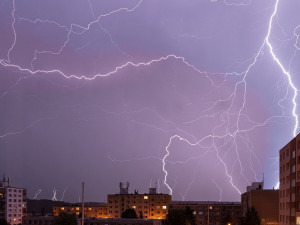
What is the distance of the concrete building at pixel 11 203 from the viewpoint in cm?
7975

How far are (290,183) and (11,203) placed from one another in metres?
54.0

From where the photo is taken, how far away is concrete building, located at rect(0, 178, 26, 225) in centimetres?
7975

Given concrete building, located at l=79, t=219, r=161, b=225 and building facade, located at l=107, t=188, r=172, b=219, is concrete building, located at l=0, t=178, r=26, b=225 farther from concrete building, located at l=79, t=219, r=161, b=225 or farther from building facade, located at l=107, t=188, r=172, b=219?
building facade, located at l=107, t=188, r=172, b=219

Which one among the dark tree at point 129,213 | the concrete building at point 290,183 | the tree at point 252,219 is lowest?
the dark tree at point 129,213

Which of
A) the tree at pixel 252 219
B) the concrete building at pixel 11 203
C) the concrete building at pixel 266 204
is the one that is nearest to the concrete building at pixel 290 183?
the tree at pixel 252 219

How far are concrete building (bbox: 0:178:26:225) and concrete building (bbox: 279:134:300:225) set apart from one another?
4986cm

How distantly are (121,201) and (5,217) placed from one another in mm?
25643

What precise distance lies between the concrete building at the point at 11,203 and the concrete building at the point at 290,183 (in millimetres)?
49861

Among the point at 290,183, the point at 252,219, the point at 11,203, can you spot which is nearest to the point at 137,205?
the point at 11,203

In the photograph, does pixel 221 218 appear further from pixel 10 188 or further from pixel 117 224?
pixel 10 188

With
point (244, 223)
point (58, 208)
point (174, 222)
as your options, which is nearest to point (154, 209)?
point (58, 208)

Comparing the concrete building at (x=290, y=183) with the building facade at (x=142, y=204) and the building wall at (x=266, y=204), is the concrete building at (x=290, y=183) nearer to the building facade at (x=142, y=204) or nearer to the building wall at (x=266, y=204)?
the building wall at (x=266, y=204)

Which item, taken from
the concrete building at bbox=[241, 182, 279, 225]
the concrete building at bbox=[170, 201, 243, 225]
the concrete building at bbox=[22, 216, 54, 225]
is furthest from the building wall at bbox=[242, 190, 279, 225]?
the concrete building at bbox=[22, 216, 54, 225]

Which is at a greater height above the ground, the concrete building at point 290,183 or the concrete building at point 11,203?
the concrete building at point 290,183
